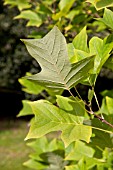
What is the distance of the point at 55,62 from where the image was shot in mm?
868

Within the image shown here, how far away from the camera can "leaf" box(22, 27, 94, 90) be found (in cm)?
85

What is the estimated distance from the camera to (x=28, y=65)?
8.65 meters

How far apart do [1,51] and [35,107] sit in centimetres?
819

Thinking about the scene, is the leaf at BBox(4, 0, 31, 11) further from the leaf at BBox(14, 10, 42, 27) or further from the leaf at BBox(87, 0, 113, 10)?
the leaf at BBox(87, 0, 113, 10)

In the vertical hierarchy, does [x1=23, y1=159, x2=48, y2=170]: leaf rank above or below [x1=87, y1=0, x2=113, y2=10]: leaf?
below

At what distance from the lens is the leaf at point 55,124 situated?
0.89m

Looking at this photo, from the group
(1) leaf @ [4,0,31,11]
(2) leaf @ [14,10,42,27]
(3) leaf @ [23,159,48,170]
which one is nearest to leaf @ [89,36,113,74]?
(3) leaf @ [23,159,48,170]

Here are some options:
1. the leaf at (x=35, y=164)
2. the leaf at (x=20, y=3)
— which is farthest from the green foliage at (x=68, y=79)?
the leaf at (x=20, y=3)

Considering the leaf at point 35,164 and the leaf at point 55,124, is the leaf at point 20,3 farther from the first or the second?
the leaf at point 55,124

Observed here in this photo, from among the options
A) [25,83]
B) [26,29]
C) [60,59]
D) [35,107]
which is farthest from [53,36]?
[26,29]

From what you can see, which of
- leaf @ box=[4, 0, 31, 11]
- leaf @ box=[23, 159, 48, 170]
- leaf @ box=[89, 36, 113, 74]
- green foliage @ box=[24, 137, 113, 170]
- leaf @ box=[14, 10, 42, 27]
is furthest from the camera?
leaf @ box=[4, 0, 31, 11]

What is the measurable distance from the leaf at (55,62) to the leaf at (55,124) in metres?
0.08

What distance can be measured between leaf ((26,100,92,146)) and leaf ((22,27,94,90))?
78 millimetres

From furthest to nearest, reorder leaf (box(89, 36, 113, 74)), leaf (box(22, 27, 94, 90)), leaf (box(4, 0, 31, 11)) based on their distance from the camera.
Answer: leaf (box(4, 0, 31, 11)) < leaf (box(89, 36, 113, 74)) < leaf (box(22, 27, 94, 90))
